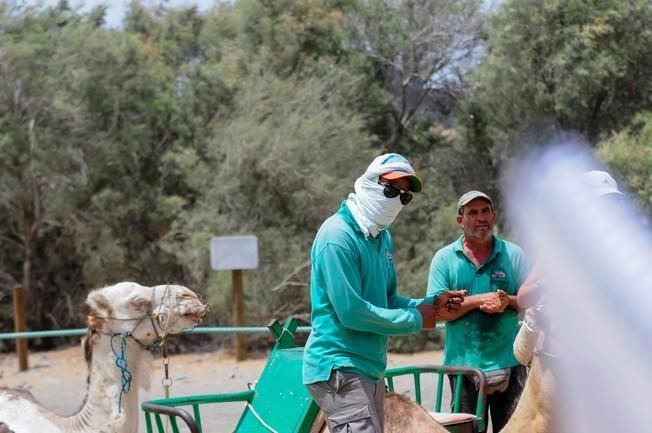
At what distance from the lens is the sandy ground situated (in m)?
11.0

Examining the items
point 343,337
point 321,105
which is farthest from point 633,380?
point 321,105

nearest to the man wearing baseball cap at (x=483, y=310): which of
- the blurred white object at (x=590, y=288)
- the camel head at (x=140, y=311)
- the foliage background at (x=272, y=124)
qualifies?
the camel head at (x=140, y=311)

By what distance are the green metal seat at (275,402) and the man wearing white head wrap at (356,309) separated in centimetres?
48

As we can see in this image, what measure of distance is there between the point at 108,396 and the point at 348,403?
1187 millimetres

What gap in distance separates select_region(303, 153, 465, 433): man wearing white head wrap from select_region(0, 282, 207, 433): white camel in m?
0.91

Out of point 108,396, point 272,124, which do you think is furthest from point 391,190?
point 272,124

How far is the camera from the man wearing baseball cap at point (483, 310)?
4.79m

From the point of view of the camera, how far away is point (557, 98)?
49.3 feet

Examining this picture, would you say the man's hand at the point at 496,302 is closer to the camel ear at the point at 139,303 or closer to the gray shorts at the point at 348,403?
the gray shorts at the point at 348,403

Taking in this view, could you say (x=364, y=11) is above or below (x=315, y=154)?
above

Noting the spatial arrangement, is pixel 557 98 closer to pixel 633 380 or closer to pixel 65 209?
pixel 65 209

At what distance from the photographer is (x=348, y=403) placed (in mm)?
3232

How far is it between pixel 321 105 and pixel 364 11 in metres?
2.72

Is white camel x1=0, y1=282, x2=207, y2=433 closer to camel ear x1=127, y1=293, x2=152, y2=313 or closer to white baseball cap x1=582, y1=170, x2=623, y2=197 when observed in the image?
camel ear x1=127, y1=293, x2=152, y2=313
